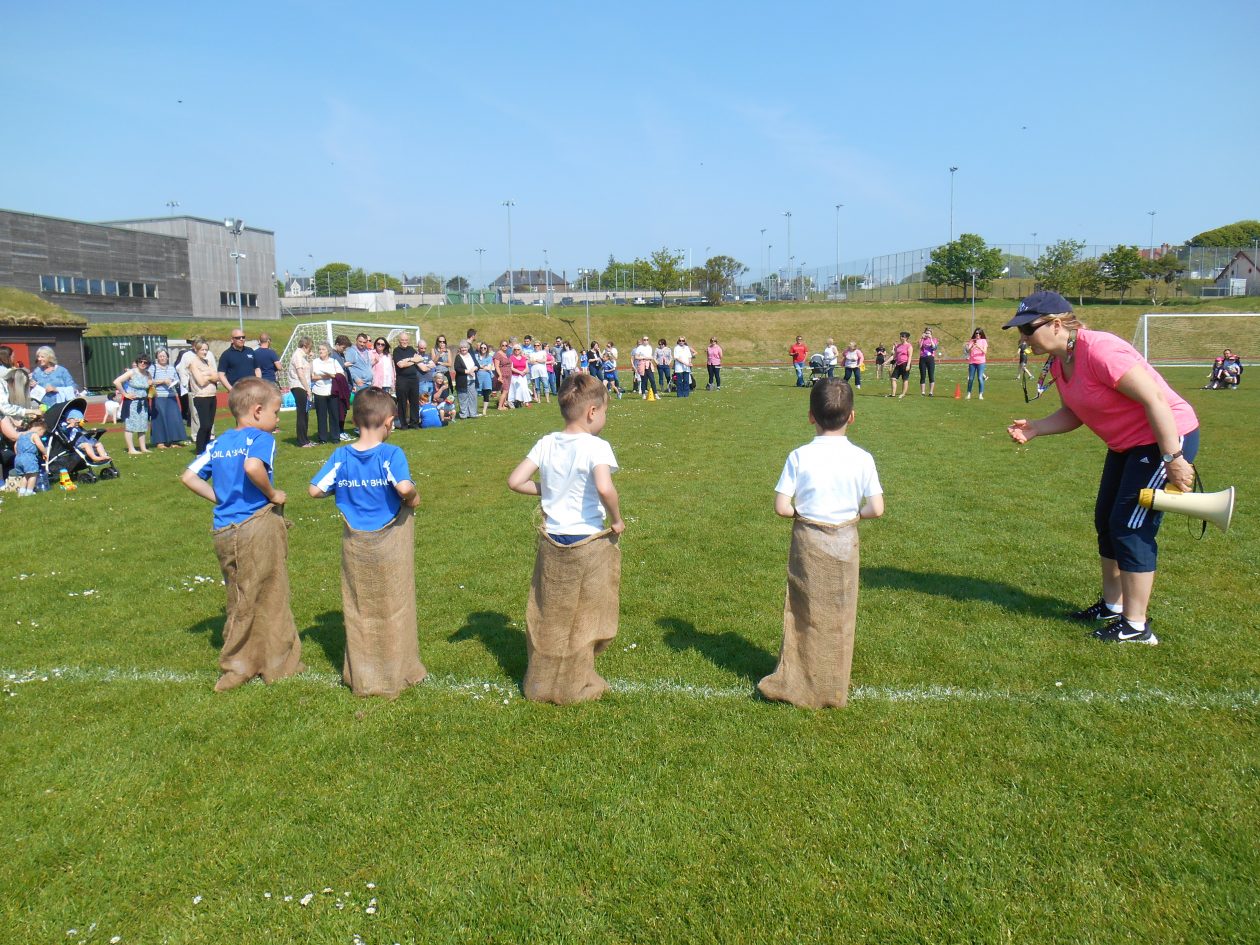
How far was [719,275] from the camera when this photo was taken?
78375mm

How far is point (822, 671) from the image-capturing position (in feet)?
14.7

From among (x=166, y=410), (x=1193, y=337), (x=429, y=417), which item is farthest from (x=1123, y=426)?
(x=1193, y=337)

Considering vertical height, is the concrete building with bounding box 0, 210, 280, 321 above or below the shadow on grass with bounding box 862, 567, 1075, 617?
above

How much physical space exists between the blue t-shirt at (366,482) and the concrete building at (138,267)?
158ft

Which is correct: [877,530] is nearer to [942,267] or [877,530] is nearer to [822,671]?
[822,671]

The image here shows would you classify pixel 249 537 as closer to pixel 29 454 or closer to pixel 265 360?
pixel 29 454

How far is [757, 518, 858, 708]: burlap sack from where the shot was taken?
14.3 ft

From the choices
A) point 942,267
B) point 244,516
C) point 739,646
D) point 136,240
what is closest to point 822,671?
point 739,646

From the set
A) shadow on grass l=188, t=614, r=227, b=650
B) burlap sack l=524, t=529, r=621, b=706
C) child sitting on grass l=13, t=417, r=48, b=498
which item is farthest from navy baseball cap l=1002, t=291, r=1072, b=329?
child sitting on grass l=13, t=417, r=48, b=498

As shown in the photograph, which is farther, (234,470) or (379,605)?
(234,470)

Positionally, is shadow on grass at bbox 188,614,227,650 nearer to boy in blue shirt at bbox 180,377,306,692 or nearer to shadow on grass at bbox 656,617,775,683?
boy in blue shirt at bbox 180,377,306,692

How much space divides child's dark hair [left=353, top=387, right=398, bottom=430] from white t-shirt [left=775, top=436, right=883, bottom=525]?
2.21 meters

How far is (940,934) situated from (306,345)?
50.6ft

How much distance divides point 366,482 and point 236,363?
10.8 metres
